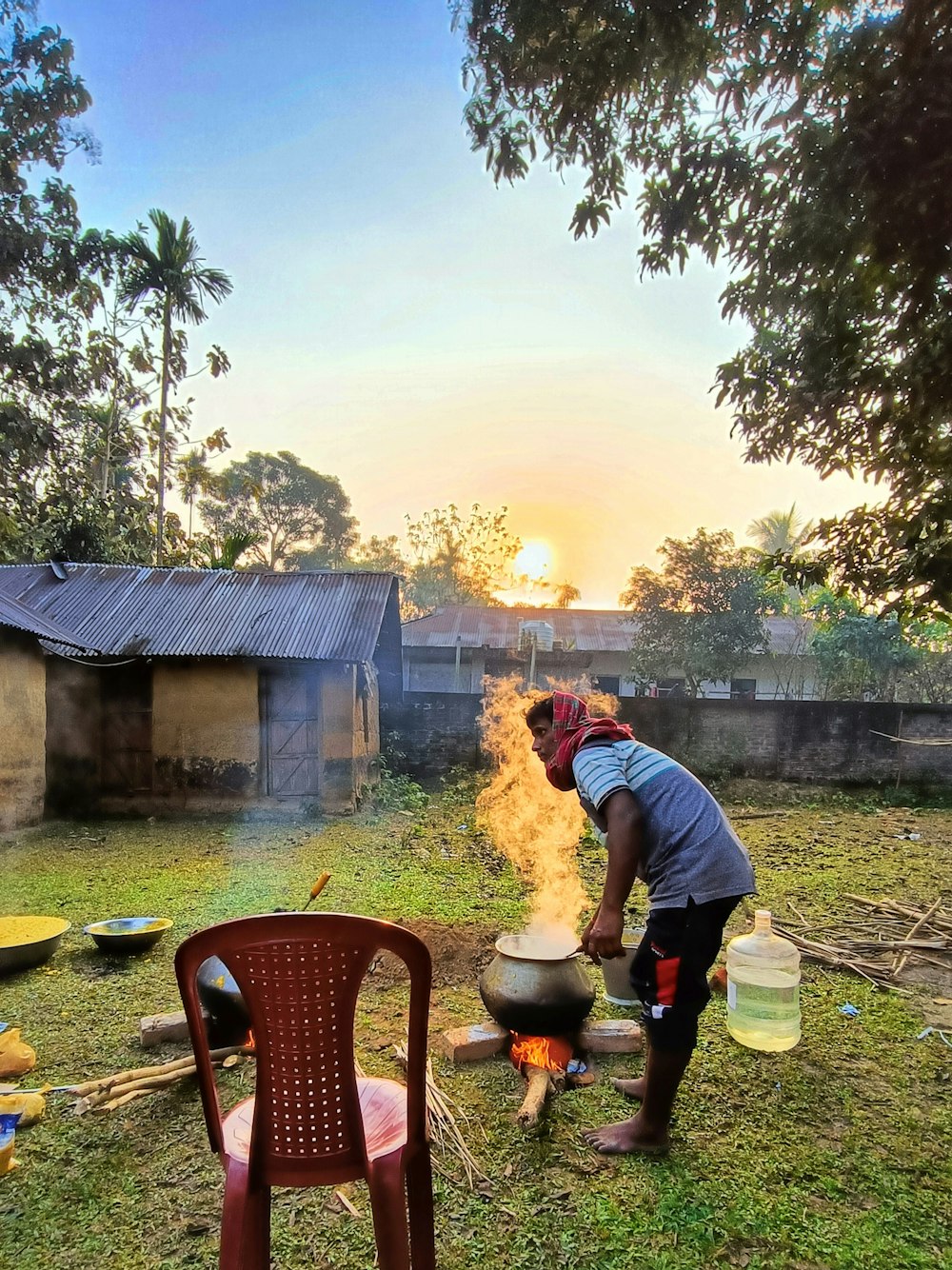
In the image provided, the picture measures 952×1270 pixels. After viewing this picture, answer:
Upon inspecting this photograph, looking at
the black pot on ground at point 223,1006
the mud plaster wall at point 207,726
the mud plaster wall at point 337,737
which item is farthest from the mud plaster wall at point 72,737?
the black pot on ground at point 223,1006

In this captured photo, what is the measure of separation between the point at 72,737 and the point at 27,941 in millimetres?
7896

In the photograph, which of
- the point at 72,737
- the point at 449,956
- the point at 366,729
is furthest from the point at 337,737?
the point at 449,956

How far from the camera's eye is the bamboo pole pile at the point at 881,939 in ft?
19.0

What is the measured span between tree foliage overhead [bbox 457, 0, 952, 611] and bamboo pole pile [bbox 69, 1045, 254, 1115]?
5.20 meters

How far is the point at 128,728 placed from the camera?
12.6 m

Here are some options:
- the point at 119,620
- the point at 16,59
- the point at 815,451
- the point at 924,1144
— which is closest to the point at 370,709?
the point at 119,620

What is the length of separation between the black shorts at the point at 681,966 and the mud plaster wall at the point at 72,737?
1177cm

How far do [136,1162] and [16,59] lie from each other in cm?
1879

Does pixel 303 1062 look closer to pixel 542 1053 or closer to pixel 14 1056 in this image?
pixel 542 1053

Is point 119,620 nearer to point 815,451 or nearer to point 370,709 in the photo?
point 370,709

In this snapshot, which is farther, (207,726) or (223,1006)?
(207,726)

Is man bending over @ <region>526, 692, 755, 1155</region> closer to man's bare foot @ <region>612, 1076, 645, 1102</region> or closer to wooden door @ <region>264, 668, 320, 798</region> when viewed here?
man's bare foot @ <region>612, 1076, 645, 1102</region>

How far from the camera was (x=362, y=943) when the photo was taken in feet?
6.59

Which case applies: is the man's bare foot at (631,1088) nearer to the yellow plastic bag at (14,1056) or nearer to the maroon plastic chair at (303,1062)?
the maroon plastic chair at (303,1062)
